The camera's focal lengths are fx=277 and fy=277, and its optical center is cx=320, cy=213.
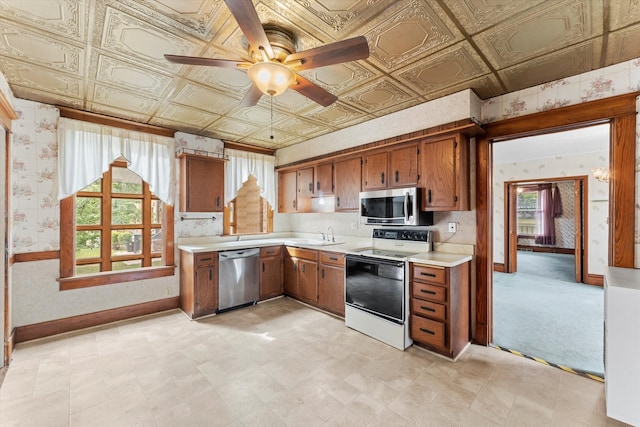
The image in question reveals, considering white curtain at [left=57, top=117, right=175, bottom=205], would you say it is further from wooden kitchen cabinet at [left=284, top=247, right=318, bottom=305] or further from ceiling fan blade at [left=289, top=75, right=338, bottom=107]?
ceiling fan blade at [left=289, top=75, right=338, bottom=107]

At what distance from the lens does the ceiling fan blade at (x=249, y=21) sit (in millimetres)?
1305

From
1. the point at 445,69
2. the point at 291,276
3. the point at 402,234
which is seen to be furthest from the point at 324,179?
the point at 445,69

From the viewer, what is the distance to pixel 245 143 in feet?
15.6

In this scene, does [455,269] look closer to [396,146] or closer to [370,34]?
[396,146]

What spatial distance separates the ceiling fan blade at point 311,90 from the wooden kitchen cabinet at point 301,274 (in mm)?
2255

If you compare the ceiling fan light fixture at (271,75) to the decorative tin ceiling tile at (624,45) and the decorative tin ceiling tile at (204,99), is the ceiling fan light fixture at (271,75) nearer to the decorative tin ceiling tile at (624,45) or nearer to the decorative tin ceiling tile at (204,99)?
the decorative tin ceiling tile at (204,99)

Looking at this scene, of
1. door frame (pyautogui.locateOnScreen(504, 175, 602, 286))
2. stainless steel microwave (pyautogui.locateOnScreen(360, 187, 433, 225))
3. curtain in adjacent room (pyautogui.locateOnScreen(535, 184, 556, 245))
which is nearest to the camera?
stainless steel microwave (pyautogui.locateOnScreen(360, 187, 433, 225))

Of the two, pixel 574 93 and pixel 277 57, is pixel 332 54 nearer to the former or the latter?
pixel 277 57

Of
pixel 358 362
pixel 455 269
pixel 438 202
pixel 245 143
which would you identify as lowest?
pixel 358 362

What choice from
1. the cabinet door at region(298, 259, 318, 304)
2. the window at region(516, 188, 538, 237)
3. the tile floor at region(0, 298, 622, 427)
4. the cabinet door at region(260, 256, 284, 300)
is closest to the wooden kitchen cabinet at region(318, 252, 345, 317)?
the cabinet door at region(298, 259, 318, 304)

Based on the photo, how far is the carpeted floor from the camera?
2730 mm

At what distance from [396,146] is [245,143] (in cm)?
265

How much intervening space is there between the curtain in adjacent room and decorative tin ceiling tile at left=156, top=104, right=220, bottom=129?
10.9 meters

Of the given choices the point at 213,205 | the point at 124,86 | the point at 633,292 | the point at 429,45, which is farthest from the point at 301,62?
the point at 213,205
